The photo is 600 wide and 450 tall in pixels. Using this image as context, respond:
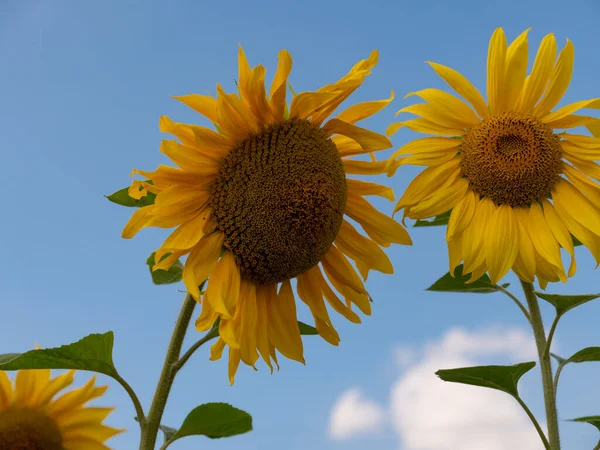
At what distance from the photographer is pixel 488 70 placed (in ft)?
8.70

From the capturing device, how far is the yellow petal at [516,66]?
262 cm

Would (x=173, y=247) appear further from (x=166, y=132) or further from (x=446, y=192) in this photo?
(x=446, y=192)

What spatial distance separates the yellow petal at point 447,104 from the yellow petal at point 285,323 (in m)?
0.93

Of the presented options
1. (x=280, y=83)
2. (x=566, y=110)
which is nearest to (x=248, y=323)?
(x=280, y=83)

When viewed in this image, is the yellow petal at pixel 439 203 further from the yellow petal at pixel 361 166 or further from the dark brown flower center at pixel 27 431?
the dark brown flower center at pixel 27 431

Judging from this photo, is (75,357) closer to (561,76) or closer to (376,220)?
(376,220)

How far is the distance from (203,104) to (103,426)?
169cm

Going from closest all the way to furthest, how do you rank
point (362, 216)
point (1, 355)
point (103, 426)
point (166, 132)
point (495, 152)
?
point (166, 132)
point (1, 355)
point (362, 216)
point (495, 152)
point (103, 426)

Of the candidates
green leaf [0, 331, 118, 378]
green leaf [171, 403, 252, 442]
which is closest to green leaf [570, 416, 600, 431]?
green leaf [171, 403, 252, 442]

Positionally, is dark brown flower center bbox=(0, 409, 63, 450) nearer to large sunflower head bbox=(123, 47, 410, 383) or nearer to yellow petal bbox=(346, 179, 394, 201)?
large sunflower head bbox=(123, 47, 410, 383)

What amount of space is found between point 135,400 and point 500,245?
57.0 inches

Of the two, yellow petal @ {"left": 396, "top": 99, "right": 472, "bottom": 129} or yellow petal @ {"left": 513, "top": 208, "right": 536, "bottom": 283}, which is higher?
yellow petal @ {"left": 396, "top": 99, "right": 472, "bottom": 129}

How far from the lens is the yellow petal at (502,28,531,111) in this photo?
8.61ft

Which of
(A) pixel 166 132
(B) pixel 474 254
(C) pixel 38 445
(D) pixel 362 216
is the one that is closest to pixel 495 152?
(B) pixel 474 254
